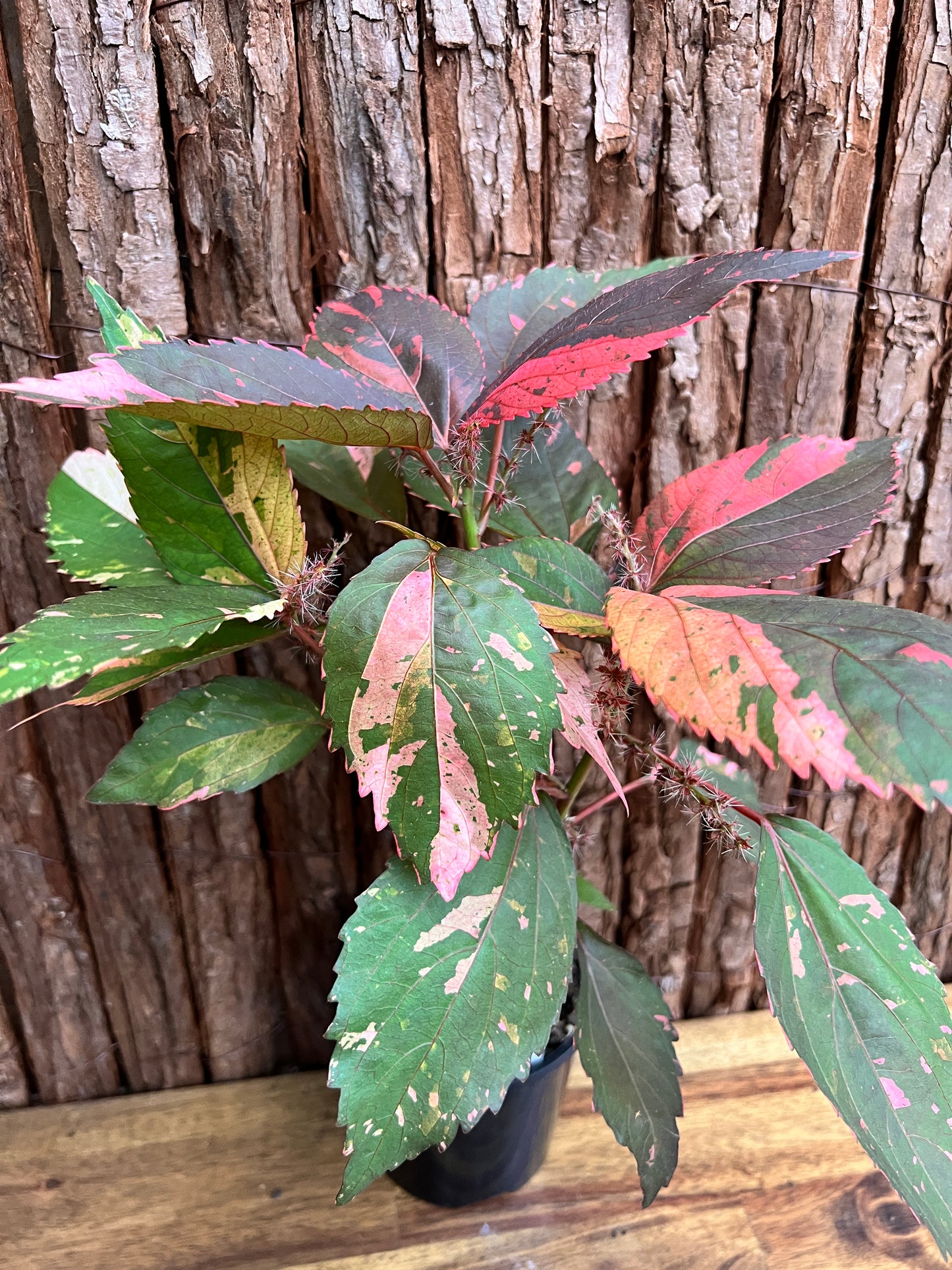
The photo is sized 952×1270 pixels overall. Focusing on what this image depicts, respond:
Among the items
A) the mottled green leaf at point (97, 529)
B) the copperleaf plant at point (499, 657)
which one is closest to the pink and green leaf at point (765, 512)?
the copperleaf plant at point (499, 657)

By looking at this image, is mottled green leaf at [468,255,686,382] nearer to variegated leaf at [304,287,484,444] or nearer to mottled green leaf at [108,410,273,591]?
variegated leaf at [304,287,484,444]

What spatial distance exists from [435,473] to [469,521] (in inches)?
2.1

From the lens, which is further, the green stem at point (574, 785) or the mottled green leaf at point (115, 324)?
the green stem at point (574, 785)

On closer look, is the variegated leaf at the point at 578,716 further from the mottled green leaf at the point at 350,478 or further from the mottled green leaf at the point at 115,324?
the mottled green leaf at the point at 115,324

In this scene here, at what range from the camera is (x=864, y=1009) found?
63cm

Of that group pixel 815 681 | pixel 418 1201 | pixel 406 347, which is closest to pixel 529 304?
pixel 406 347

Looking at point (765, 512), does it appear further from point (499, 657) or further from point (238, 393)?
point (238, 393)

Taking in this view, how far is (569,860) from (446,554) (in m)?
0.31

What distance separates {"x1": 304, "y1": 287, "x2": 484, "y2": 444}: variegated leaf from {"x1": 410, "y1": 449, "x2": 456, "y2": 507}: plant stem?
0.03 metres

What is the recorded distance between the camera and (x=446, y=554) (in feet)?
1.83

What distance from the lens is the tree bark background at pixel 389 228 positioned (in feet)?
2.44

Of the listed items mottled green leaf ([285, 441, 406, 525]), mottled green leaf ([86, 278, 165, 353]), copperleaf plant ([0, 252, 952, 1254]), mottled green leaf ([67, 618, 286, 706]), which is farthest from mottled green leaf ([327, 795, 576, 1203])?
mottled green leaf ([86, 278, 165, 353])

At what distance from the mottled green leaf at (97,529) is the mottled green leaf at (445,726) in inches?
11.3

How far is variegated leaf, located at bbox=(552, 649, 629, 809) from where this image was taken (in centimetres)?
52
